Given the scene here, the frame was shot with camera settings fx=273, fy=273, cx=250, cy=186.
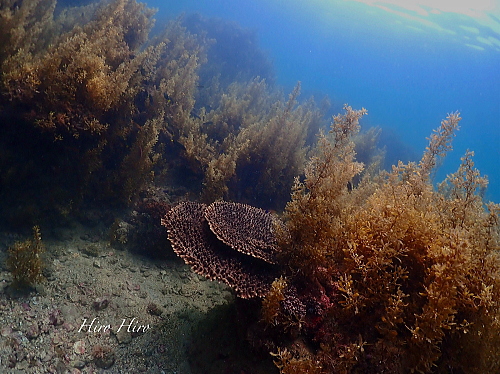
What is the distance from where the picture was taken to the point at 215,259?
11.7 feet

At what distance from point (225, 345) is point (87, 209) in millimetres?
3979

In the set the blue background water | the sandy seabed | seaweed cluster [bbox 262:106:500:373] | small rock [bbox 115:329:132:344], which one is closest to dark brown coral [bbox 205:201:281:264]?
seaweed cluster [bbox 262:106:500:373]

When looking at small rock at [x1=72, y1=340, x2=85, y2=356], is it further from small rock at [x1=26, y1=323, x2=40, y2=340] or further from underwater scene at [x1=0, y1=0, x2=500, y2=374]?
small rock at [x1=26, y1=323, x2=40, y2=340]

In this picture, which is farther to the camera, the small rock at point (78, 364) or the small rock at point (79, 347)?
the small rock at point (79, 347)

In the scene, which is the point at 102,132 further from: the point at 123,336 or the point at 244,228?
the point at 123,336

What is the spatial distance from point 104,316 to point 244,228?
2234mm

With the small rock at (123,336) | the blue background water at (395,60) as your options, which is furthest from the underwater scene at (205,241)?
the blue background water at (395,60)

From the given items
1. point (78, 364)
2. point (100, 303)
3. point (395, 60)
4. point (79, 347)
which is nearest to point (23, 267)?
point (100, 303)

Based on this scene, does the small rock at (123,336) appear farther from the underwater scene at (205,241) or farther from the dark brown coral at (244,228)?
the dark brown coral at (244,228)

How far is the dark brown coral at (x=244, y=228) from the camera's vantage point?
3.61 meters

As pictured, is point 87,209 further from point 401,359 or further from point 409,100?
point 409,100

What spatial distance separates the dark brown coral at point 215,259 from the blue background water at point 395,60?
2703 cm

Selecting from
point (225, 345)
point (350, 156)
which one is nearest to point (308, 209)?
point (350, 156)

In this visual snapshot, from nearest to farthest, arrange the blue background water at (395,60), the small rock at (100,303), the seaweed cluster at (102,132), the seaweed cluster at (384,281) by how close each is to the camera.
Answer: the seaweed cluster at (384,281) → the small rock at (100,303) → the seaweed cluster at (102,132) → the blue background water at (395,60)
